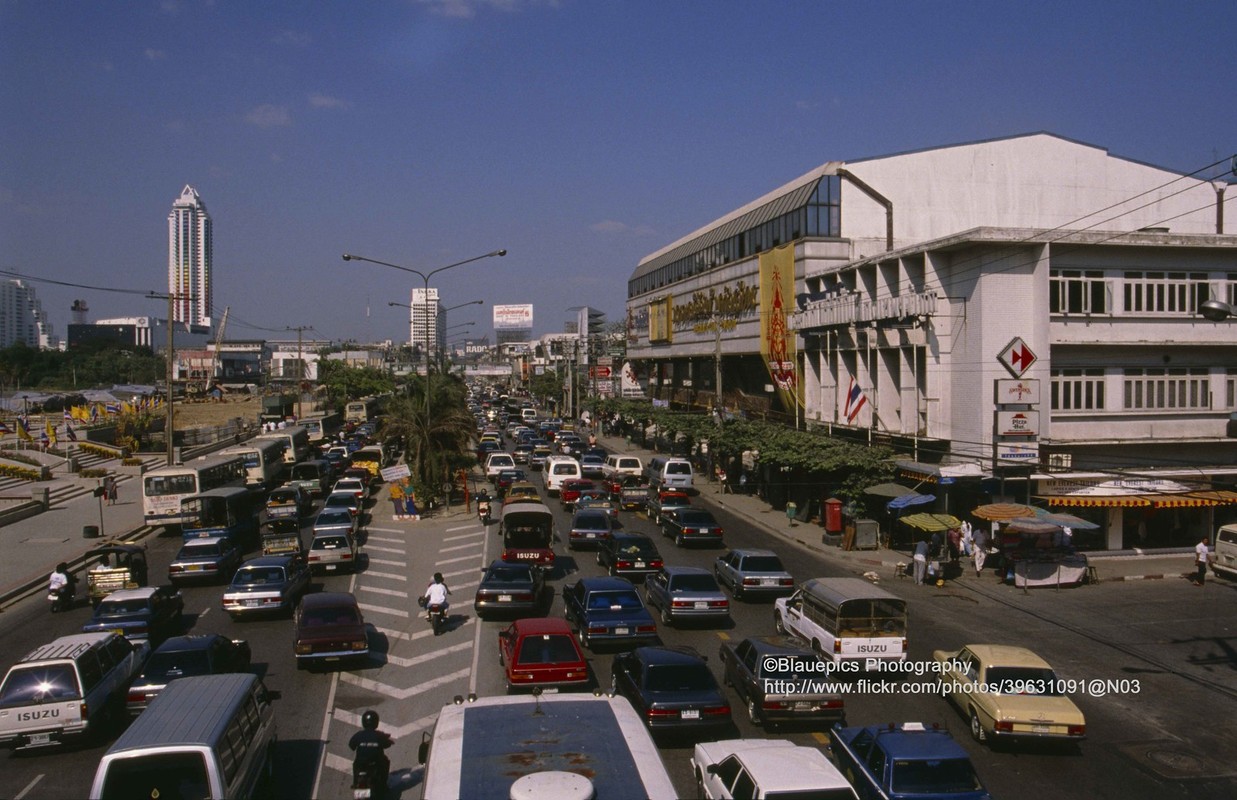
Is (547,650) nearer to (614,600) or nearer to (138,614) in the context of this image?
(614,600)

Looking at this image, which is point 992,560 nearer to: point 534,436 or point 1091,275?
point 1091,275

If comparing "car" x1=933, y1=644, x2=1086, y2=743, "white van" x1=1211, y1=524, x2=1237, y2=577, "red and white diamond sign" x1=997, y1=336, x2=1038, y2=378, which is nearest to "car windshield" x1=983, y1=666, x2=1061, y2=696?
"car" x1=933, y1=644, x2=1086, y2=743

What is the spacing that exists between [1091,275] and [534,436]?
43.7m

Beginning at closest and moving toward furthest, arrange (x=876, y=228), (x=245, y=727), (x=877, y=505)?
(x=245, y=727)
(x=877, y=505)
(x=876, y=228)

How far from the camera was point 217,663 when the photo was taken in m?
16.8

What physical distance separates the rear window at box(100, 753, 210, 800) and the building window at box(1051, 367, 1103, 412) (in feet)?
104

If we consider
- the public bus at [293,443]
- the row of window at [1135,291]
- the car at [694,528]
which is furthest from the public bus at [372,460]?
the row of window at [1135,291]

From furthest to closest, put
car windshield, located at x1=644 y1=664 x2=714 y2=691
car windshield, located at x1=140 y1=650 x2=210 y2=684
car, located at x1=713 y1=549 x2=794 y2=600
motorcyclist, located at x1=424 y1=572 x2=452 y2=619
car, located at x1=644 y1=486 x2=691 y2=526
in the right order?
car, located at x1=644 y1=486 x2=691 y2=526 → car, located at x1=713 y1=549 x2=794 y2=600 → motorcyclist, located at x1=424 y1=572 x2=452 y2=619 → car windshield, located at x1=140 y1=650 x2=210 y2=684 → car windshield, located at x1=644 y1=664 x2=714 y2=691

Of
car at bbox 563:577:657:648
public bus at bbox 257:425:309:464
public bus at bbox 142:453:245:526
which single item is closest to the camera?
car at bbox 563:577:657:648

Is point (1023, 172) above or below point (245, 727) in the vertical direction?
above

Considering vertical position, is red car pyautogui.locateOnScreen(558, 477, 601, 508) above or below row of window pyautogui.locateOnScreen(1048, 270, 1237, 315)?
below

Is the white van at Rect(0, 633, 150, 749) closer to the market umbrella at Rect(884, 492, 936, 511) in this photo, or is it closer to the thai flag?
the market umbrella at Rect(884, 492, 936, 511)

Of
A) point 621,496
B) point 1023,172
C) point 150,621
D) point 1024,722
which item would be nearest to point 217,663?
point 150,621

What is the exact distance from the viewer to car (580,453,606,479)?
51.0 metres
